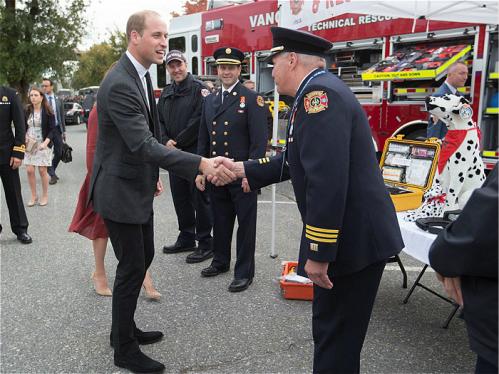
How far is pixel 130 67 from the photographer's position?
2.79 metres

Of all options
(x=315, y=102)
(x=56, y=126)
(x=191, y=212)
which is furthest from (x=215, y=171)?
(x=56, y=126)

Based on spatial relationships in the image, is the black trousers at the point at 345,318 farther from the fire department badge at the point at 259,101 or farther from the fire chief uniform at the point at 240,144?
the fire department badge at the point at 259,101

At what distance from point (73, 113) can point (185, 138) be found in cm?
2495

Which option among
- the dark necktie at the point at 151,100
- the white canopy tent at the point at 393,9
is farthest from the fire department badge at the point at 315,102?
the white canopy tent at the point at 393,9

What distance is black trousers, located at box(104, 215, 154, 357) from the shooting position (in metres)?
2.87

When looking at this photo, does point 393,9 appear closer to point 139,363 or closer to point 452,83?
point 452,83

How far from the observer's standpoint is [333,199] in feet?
6.33

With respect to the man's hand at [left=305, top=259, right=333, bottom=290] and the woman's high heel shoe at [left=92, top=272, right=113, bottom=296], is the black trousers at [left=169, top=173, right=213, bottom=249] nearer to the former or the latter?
the woman's high heel shoe at [left=92, top=272, right=113, bottom=296]

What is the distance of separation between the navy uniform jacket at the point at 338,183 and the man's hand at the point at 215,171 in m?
0.78

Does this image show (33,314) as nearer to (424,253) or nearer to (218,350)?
(218,350)

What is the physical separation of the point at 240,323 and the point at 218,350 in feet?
1.38

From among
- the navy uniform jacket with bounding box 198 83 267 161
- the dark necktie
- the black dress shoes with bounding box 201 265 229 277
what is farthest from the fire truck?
the dark necktie

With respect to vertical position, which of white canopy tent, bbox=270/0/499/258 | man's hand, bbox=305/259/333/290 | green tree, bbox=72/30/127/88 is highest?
green tree, bbox=72/30/127/88

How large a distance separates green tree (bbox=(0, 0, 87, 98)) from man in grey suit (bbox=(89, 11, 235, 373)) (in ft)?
54.7
